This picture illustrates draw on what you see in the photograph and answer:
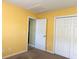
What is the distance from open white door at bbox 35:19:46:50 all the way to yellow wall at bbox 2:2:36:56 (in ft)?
3.01

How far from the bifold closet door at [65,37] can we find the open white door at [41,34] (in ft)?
2.57

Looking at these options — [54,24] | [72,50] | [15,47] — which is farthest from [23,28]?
[72,50]

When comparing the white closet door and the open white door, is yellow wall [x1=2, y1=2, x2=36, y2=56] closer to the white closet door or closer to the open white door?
the open white door

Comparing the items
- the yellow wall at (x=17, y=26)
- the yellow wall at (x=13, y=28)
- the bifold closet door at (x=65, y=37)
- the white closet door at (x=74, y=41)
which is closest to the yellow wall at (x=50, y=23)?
the yellow wall at (x=17, y=26)

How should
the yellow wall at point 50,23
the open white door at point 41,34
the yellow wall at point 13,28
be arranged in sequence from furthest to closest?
the open white door at point 41,34, the yellow wall at point 50,23, the yellow wall at point 13,28

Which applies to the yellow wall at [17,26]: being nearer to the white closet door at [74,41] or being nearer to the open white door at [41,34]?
the open white door at [41,34]

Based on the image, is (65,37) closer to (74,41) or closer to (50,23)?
(74,41)

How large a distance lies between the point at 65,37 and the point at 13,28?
2.59 meters

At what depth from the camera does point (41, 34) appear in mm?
5020

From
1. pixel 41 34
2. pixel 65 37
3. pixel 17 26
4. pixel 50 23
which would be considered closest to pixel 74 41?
pixel 65 37

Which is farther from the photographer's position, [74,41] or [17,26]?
[17,26]

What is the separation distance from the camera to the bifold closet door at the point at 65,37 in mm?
3703

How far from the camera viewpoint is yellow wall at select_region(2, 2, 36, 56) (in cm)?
351

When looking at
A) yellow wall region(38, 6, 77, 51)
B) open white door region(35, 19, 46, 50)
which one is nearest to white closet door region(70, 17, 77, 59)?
yellow wall region(38, 6, 77, 51)
